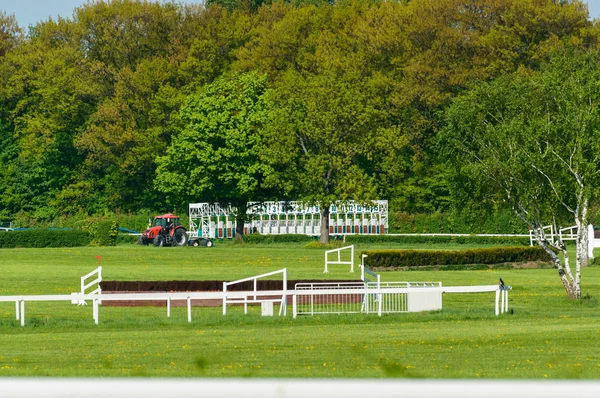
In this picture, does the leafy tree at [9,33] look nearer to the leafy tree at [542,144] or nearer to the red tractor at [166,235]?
the red tractor at [166,235]

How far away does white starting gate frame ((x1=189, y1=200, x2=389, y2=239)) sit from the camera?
243ft

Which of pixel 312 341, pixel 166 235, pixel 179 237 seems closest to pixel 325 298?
pixel 312 341

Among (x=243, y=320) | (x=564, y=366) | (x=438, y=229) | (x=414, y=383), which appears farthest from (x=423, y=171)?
(x=414, y=383)

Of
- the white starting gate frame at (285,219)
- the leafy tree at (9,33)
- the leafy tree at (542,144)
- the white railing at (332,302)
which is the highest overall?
the leafy tree at (9,33)

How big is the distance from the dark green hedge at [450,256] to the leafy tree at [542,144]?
598 inches

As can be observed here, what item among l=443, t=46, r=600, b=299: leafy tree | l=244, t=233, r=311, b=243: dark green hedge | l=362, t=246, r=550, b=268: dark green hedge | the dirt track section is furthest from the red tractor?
l=443, t=46, r=600, b=299: leafy tree

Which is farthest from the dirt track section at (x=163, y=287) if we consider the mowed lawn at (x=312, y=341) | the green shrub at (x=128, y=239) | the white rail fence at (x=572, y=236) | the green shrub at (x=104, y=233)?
the green shrub at (x=128, y=239)

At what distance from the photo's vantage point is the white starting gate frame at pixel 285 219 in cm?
7412

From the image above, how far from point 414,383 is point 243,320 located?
67.4 ft

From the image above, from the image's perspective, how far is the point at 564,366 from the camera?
14188mm

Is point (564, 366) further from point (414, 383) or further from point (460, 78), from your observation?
point (460, 78)

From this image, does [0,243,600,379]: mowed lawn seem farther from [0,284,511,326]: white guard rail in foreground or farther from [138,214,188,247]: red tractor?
[138,214,188,247]: red tractor

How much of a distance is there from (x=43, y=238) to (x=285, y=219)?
1914 cm

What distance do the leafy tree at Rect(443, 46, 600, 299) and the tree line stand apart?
35.2 meters
